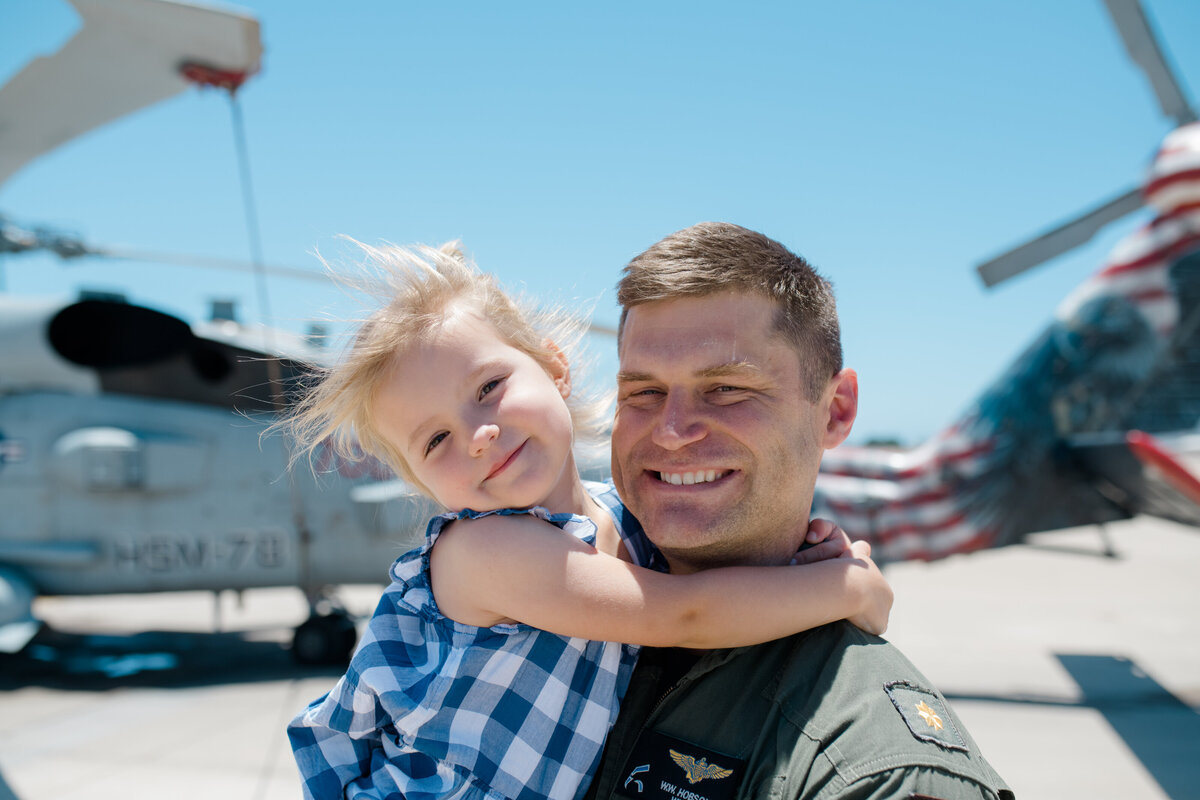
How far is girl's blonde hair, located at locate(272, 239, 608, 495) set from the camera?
1.46 meters

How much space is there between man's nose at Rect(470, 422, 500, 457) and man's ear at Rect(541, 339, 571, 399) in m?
0.34

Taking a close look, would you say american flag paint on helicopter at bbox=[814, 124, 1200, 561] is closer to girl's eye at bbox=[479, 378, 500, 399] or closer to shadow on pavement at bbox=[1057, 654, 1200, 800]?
shadow on pavement at bbox=[1057, 654, 1200, 800]

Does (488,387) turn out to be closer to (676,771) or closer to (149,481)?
(676,771)

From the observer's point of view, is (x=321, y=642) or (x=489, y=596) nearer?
(x=489, y=596)

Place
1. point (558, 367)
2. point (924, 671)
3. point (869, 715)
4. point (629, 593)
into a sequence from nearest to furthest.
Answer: point (869, 715) < point (629, 593) < point (558, 367) < point (924, 671)

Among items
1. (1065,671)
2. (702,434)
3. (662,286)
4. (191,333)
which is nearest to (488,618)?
(702,434)

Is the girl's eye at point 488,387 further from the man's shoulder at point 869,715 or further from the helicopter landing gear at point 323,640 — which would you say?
the helicopter landing gear at point 323,640

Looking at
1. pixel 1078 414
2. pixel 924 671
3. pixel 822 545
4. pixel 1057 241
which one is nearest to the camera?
pixel 822 545

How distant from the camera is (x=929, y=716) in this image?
3.76 feet

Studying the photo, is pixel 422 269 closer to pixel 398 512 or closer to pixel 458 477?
pixel 458 477

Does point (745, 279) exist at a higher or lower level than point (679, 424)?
higher

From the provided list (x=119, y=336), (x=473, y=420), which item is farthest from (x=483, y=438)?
(x=119, y=336)

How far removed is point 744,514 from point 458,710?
0.58 metres

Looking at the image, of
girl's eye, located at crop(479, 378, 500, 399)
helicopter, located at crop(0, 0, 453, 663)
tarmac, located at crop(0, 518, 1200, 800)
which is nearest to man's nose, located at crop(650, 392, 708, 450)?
girl's eye, located at crop(479, 378, 500, 399)
